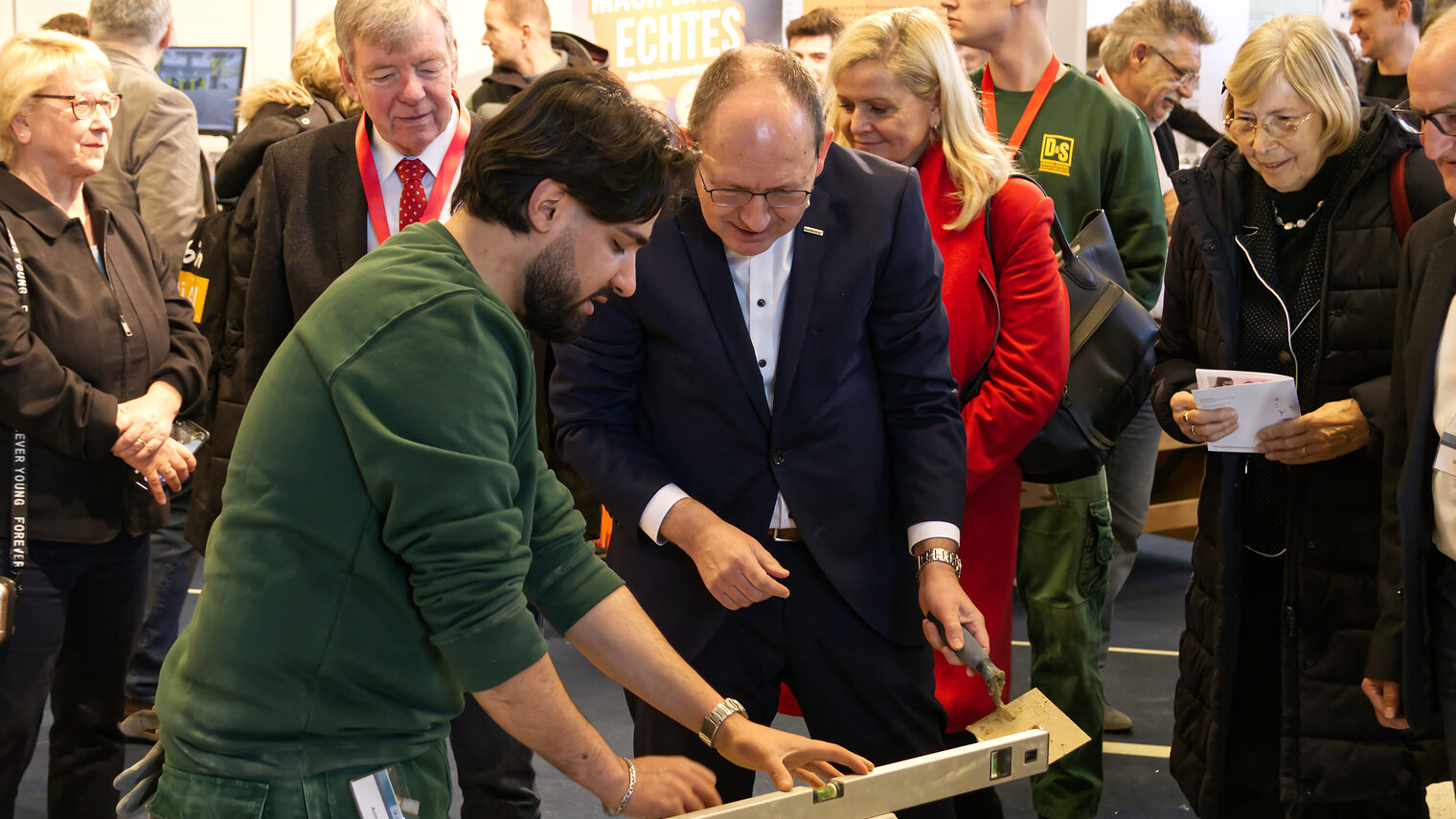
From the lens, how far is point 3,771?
2.78m

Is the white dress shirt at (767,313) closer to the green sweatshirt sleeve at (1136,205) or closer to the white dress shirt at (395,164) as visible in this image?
the white dress shirt at (395,164)

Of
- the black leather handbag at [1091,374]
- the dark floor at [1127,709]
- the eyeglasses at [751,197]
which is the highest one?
the eyeglasses at [751,197]

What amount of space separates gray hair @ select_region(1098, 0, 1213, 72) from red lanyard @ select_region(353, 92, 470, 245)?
101 inches

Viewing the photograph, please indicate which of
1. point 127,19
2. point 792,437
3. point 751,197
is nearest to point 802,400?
point 792,437

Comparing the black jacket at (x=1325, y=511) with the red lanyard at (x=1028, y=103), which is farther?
the red lanyard at (x=1028, y=103)

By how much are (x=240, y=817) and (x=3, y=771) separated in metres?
1.69

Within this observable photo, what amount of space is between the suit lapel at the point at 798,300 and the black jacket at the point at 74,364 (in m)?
1.63

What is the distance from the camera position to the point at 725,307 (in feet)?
6.70

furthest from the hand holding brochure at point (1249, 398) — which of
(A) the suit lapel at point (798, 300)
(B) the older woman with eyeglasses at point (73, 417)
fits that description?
(B) the older woman with eyeglasses at point (73, 417)

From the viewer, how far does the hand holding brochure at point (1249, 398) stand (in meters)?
2.49

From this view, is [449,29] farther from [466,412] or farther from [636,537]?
[466,412]

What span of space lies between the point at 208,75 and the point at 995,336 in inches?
233

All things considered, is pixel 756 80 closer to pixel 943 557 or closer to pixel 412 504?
pixel 943 557

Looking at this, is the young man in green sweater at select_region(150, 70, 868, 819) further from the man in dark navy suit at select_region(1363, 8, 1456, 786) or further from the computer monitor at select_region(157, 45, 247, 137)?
the computer monitor at select_region(157, 45, 247, 137)
